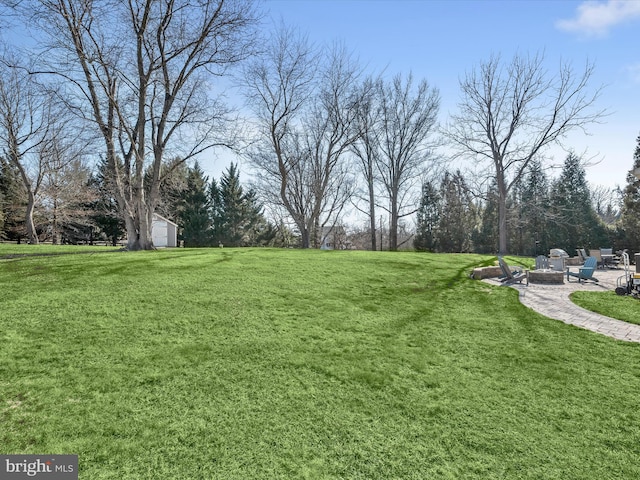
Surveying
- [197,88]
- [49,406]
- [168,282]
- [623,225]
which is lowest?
[49,406]

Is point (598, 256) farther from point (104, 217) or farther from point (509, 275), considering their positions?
point (104, 217)

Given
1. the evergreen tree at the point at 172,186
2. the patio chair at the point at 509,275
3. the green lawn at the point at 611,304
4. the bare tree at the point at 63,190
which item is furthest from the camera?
the bare tree at the point at 63,190

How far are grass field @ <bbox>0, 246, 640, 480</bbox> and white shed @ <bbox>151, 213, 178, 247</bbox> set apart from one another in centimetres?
2757

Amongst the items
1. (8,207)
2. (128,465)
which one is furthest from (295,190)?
(128,465)

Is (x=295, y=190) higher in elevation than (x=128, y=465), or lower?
higher

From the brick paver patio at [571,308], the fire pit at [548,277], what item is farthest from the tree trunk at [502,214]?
the fire pit at [548,277]

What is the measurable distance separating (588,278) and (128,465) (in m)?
13.8

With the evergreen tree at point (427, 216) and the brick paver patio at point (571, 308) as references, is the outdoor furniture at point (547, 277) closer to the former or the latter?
the brick paver patio at point (571, 308)

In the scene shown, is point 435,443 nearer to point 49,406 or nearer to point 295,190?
point 49,406

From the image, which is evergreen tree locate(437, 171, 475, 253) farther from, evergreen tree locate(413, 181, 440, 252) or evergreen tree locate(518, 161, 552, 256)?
evergreen tree locate(518, 161, 552, 256)

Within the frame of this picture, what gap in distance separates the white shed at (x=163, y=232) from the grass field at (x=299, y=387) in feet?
90.4

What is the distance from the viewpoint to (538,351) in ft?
16.7
